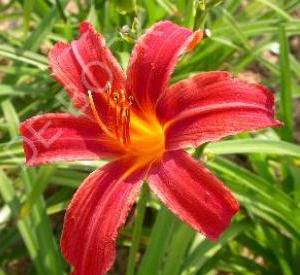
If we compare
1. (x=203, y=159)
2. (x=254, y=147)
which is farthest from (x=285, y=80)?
(x=203, y=159)

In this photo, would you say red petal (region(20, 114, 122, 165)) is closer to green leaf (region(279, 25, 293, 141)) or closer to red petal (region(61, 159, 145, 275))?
red petal (region(61, 159, 145, 275))

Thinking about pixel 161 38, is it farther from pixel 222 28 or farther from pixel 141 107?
pixel 222 28

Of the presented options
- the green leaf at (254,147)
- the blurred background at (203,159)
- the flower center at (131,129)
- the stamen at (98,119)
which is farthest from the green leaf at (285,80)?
the stamen at (98,119)

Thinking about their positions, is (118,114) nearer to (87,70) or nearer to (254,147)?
(87,70)

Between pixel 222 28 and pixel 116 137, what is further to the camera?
pixel 222 28

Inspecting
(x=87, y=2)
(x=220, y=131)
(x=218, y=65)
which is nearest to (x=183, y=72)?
(x=218, y=65)

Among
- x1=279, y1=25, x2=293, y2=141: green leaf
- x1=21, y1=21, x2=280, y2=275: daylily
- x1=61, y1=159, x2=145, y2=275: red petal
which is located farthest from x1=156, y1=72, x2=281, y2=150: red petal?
x1=279, y1=25, x2=293, y2=141: green leaf
